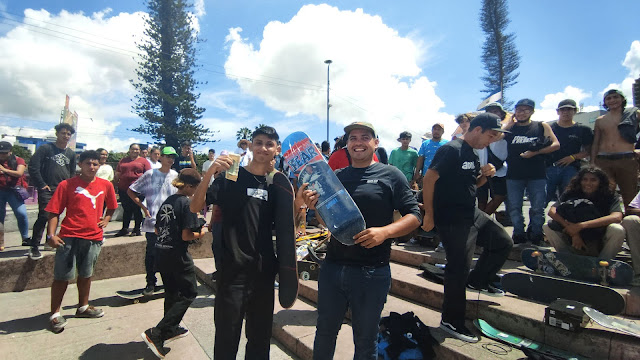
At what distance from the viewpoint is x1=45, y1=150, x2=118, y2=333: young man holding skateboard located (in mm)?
3719

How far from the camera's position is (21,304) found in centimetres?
442

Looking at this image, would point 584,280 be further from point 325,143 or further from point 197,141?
point 197,141

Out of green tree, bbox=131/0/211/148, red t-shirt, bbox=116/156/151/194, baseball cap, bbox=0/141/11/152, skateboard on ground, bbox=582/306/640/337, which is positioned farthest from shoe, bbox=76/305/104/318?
green tree, bbox=131/0/211/148

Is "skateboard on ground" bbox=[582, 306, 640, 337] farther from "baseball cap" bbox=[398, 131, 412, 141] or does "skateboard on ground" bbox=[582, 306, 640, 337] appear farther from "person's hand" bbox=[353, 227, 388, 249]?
"baseball cap" bbox=[398, 131, 412, 141]

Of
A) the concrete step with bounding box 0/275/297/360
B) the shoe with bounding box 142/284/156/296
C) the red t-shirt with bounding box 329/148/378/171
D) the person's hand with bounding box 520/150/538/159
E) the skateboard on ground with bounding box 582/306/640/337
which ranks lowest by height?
the concrete step with bounding box 0/275/297/360

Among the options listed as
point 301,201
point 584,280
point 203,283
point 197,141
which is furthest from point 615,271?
point 197,141

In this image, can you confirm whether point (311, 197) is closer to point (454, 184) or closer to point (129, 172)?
point (454, 184)

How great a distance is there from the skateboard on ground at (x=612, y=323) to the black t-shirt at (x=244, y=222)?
2.50 metres

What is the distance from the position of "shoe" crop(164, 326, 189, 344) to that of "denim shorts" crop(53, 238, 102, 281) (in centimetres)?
142

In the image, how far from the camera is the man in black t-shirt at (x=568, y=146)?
185 inches

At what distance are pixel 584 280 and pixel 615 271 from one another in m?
0.27

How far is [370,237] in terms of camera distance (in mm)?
1982

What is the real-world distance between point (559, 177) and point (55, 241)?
274 inches

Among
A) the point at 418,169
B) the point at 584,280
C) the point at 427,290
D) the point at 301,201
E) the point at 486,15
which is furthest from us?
the point at 486,15
